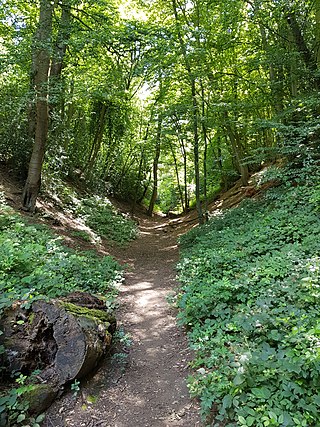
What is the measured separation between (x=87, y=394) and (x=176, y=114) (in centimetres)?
934

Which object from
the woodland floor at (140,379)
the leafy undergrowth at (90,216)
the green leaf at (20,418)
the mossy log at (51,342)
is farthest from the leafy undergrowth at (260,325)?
the leafy undergrowth at (90,216)

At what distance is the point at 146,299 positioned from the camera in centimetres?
587

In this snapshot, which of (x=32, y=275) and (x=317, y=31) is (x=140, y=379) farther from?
(x=317, y=31)

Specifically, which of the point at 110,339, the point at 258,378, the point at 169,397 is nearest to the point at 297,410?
the point at 258,378

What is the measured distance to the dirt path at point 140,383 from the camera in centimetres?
298

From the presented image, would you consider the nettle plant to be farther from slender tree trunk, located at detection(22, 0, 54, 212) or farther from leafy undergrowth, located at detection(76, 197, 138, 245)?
leafy undergrowth, located at detection(76, 197, 138, 245)

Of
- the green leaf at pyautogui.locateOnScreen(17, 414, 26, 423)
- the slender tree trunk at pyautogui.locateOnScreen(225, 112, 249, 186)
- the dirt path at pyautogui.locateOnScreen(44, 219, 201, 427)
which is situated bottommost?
the dirt path at pyautogui.locateOnScreen(44, 219, 201, 427)

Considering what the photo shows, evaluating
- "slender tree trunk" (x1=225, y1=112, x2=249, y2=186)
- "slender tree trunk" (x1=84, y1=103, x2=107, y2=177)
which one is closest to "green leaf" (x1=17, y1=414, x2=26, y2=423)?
"slender tree trunk" (x1=225, y1=112, x2=249, y2=186)

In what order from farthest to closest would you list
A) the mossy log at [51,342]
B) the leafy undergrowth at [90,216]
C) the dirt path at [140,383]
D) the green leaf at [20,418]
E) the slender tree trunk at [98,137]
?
the slender tree trunk at [98,137]
the leafy undergrowth at [90,216]
the mossy log at [51,342]
the dirt path at [140,383]
the green leaf at [20,418]

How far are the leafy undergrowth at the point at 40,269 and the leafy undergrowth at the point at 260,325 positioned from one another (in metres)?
1.71

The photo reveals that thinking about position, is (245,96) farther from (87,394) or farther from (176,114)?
(87,394)

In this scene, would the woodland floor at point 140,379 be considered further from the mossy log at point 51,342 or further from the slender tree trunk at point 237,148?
the slender tree trunk at point 237,148

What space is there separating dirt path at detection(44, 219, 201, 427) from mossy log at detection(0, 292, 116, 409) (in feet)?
0.79

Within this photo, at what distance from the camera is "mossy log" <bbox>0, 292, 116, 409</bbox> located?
324cm
